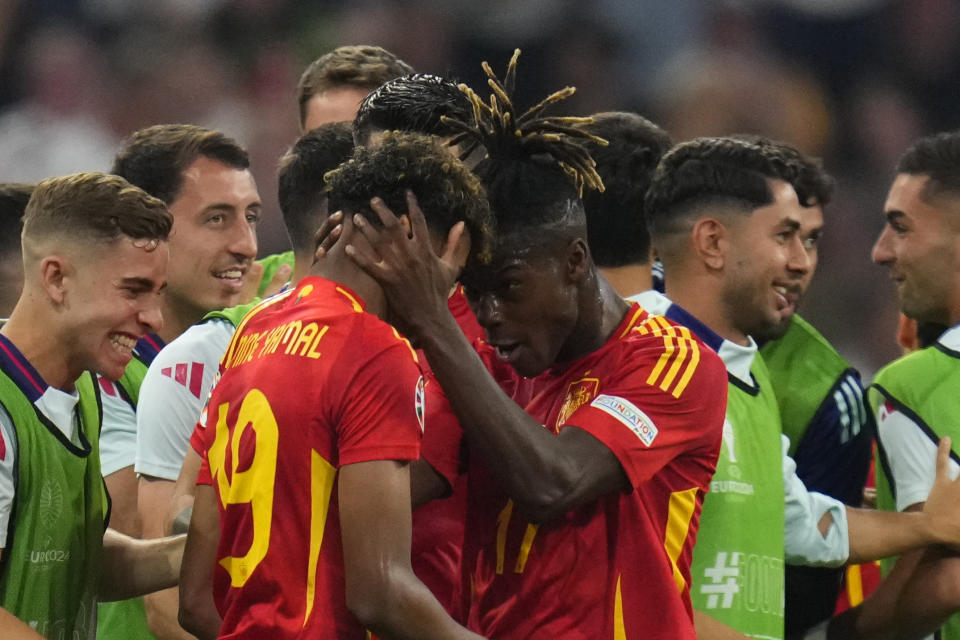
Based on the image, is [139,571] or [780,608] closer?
[139,571]

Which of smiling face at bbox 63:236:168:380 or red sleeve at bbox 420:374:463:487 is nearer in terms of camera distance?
red sleeve at bbox 420:374:463:487

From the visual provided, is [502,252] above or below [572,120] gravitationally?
below

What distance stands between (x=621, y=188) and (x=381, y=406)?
216cm

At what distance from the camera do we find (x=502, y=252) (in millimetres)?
3002

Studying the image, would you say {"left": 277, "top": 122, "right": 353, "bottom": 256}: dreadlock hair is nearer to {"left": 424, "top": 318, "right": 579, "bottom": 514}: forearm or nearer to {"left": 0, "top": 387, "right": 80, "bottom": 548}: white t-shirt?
{"left": 0, "top": 387, "right": 80, "bottom": 548}: white t-shirt

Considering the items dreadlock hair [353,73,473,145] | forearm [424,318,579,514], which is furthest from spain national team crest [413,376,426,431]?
dreadlock hair [353,73,473,145]

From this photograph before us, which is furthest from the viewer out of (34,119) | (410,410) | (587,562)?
(34,119)

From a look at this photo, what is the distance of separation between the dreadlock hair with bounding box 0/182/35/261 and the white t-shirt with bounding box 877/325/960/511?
2.67m

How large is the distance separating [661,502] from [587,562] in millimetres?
245

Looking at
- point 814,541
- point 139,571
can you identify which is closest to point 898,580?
point 814,541

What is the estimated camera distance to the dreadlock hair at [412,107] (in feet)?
12.8

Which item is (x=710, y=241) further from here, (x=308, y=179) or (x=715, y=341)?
(x=308, y=179)

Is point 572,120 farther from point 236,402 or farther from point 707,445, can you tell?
point 236,402

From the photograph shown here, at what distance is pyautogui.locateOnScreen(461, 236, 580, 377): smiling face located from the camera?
2996 millimetres
